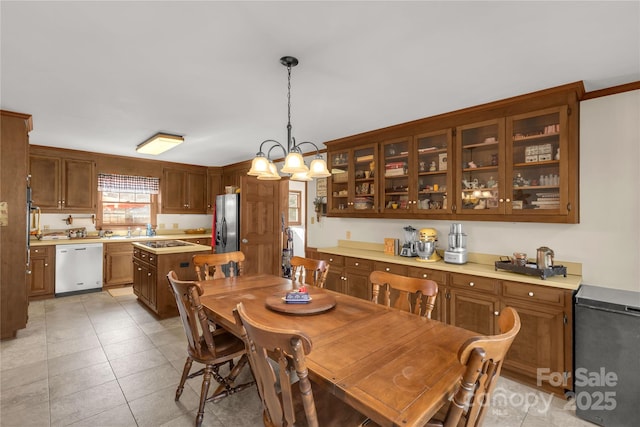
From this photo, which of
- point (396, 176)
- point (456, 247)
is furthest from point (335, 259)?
point (456, 247)

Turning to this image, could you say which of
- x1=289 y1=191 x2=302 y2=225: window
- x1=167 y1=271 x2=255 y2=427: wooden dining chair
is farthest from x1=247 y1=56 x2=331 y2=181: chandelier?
x1=289 y1=191 x2=302 y2=225: window

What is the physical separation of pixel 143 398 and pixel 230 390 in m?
0.69

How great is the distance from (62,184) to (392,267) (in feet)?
18.0

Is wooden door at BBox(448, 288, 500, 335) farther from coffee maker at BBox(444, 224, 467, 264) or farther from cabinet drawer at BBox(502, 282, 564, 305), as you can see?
coffee maker at BBox(444, 224, 467, 264)

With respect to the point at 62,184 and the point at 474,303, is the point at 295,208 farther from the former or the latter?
the point at 474,303

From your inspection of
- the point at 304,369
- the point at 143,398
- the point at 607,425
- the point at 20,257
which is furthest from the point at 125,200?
the point at 607,425

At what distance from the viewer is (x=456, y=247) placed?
10.5 ft

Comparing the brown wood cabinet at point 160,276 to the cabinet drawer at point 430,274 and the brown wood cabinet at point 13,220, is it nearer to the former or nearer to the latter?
the brown wood cabinet at point 13,220

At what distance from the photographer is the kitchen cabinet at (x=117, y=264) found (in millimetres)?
5309

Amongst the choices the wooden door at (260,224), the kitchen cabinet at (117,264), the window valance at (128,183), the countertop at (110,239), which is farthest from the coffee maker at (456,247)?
the window valance at (128,183)

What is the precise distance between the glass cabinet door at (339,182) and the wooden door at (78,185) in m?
4.26

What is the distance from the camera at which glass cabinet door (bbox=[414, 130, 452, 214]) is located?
3281 millimetres

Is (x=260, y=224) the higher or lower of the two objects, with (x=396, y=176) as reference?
lower

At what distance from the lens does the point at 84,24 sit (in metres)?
1.75
